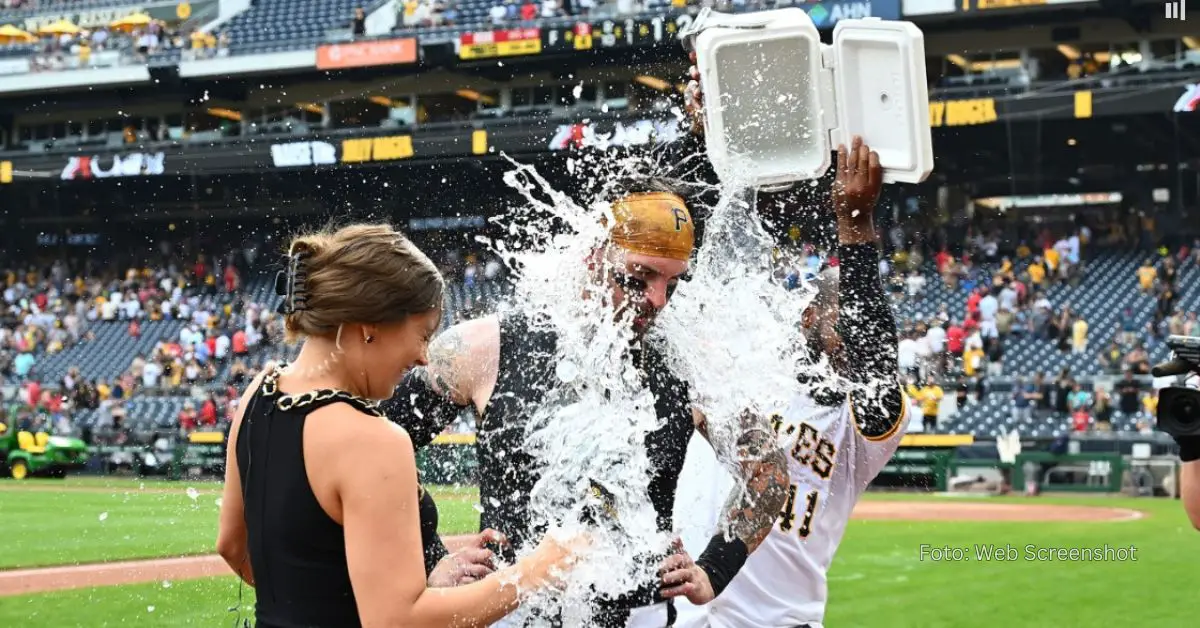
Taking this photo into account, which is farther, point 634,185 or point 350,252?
point 634,185

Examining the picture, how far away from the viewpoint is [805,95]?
3.49 meters

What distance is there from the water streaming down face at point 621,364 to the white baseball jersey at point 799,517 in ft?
0.43

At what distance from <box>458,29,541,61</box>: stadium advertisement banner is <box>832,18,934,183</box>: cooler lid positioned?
89.6ft

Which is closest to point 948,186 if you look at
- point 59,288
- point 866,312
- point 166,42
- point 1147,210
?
point 1147,210

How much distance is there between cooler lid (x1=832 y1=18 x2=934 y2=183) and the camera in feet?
11.1

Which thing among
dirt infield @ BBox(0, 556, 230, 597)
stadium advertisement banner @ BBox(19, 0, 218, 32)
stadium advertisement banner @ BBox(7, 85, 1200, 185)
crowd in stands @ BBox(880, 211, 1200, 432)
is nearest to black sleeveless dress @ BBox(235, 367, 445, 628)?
dirt infield @ BBox(0, 556, 230, 597)

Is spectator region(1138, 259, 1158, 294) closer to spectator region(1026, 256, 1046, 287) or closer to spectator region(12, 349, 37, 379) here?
spectator region(1026, 256, 1046, 287)

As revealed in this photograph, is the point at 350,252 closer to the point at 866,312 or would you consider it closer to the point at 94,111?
the point at 866,312

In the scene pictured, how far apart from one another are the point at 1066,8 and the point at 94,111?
26.2 metres

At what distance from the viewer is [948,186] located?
32562mm

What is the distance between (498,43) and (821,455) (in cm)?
2793

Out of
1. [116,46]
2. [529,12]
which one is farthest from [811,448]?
[116,46]

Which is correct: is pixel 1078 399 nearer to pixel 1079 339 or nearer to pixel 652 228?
pixel 1079 339

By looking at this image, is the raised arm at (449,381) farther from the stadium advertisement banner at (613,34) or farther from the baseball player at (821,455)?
the stadium advertisement banner at (613,34)
